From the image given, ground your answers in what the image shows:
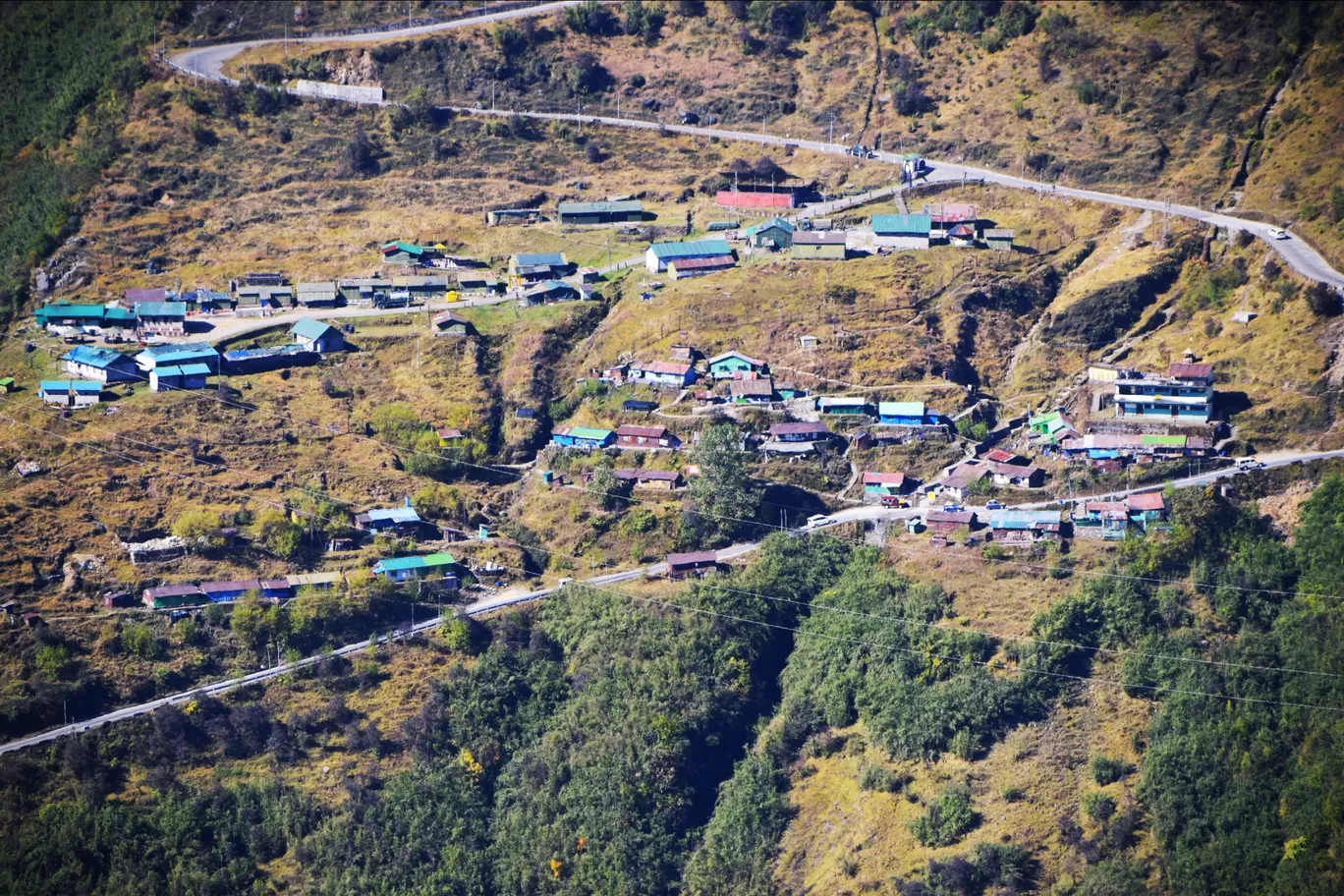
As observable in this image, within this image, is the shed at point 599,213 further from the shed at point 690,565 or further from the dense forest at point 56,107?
the shed at point 690,565

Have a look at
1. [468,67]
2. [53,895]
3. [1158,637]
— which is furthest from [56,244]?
[1158,637]

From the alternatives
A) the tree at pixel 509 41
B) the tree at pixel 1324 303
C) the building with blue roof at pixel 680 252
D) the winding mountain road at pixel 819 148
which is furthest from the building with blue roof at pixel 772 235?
the tree at pixel 509 41

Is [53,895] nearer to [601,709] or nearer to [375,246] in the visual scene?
[601,709]

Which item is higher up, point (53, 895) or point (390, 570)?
point (390, 570)

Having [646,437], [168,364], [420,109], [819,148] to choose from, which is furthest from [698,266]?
[168,364]

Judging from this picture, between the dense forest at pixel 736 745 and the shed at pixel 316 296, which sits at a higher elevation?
the shed at pixel 316 296

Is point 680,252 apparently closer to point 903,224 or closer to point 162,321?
point 903,224
